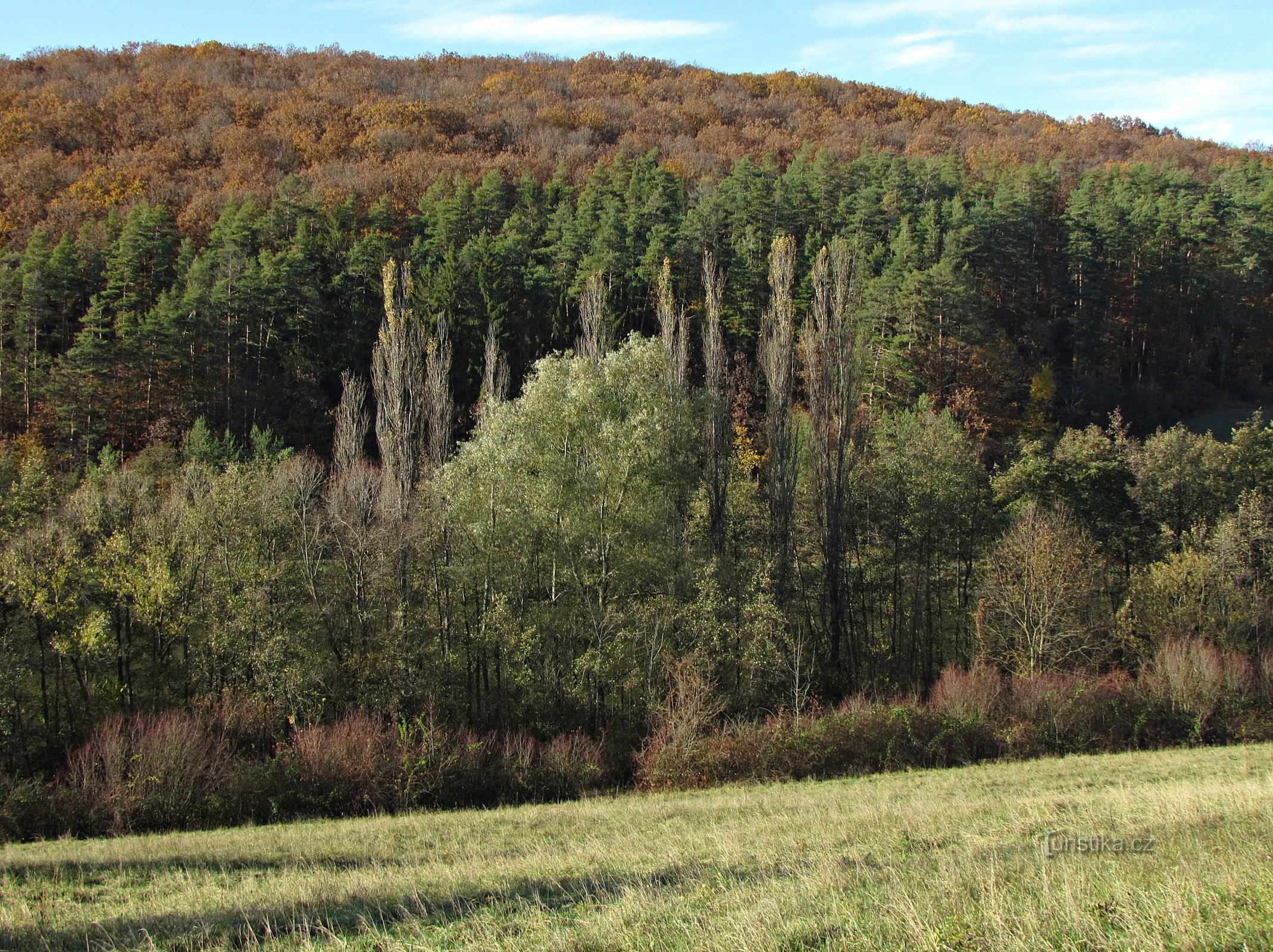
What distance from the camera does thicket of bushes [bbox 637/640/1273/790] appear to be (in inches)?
857

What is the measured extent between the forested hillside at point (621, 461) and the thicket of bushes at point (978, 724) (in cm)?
19

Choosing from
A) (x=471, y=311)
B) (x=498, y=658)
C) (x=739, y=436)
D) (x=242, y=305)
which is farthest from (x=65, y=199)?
(x=498, y=658)

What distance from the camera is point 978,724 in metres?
23.6

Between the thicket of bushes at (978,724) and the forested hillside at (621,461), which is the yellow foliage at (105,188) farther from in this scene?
the thicket of bushes at (978,724)

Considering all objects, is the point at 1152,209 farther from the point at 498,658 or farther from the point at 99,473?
the point at 99,473

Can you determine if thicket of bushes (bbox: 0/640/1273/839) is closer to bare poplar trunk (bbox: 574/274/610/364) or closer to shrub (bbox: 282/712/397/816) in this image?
shrub (bbox: 282/712/397/816)

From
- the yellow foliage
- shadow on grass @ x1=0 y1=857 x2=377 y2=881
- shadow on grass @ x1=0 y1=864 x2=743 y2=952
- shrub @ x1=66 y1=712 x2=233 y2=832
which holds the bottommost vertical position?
shrub @ x1=66 y1=712 x2=233 y2=832

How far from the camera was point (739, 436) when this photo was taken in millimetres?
42219

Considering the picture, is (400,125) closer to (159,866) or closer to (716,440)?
(716,440)

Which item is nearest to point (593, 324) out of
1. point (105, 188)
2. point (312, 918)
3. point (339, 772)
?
point (339, 772)

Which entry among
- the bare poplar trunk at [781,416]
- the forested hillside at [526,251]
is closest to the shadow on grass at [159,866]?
the bare poplar trunk at [781,416]

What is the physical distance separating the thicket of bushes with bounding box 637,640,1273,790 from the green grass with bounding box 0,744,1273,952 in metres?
4.83

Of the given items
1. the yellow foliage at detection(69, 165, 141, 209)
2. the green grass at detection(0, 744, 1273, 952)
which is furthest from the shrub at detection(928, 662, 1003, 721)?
the yellow foliage at detection(69, 165, 141, 209)

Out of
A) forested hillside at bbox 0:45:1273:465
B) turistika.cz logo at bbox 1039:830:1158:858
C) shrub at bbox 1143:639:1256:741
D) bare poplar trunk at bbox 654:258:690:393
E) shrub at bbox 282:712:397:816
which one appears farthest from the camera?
forested hillside at bbox 0:45:1273:465
